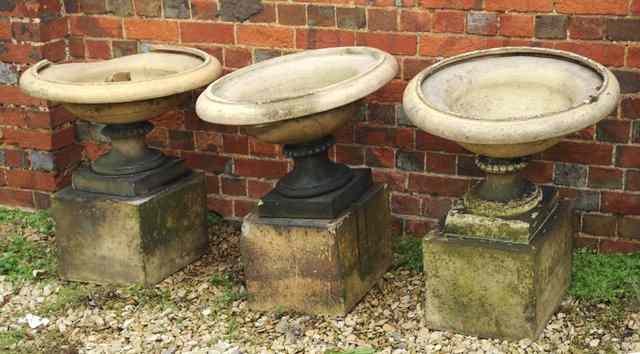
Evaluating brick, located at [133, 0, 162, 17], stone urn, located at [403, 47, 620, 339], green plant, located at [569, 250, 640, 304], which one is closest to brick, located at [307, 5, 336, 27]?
stone urn, located at [403, 47, 620, 339]

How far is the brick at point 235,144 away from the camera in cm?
504

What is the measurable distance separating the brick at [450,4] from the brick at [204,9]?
108 cm

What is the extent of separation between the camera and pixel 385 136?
4.72 m

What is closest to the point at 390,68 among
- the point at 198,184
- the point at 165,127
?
the point at 198,184

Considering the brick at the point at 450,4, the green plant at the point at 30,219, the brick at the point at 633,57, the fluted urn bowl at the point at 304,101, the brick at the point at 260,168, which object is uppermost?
the brick at the point at 450,4

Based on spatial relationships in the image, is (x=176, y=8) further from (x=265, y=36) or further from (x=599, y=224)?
(x=599, y=224)

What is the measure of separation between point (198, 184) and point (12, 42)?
1298mm

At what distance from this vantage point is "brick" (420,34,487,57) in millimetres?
4352

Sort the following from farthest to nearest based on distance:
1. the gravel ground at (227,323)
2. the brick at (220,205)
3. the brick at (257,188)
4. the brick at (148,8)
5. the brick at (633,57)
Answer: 1. the brick at (220,205)
2. the brick at (257,188)
3. the brick at (148,8)
4. the brick at (633,57)
5. the gravel ground at (227,323)

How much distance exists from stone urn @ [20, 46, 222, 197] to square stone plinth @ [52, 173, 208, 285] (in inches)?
2.9

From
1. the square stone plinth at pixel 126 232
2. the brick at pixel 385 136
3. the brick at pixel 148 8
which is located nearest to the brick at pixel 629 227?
the brick at pixel 385 136

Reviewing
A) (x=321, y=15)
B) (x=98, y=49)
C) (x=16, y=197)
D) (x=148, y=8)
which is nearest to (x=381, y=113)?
(x=321, y=15)

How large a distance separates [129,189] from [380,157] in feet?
4.03

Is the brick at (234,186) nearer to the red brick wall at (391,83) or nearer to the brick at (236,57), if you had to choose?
the red brick wall at (391,83)
